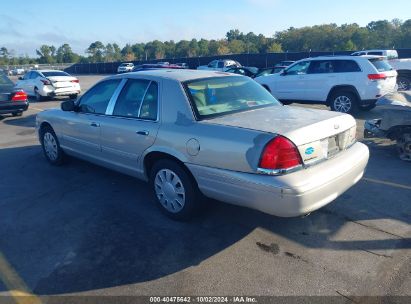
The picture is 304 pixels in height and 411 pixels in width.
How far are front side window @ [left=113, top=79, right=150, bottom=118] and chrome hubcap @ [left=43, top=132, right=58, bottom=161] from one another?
208 cm

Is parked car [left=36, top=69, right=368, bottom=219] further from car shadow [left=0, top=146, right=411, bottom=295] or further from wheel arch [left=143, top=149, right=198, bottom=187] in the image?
car shadow [left=0, top=146, right=411, bottom=295]

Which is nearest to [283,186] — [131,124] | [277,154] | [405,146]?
[277,154]

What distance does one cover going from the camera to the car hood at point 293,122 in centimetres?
338

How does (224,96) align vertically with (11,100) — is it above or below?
above

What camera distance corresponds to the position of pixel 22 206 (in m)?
4.71

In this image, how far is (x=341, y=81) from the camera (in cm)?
1033

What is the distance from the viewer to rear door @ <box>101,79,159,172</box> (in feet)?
13.9

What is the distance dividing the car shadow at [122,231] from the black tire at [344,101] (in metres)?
5.84

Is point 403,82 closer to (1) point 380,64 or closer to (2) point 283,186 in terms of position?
(1) point 380,64

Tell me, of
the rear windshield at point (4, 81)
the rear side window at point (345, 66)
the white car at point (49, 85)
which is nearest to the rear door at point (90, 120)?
the rear side window at point (345, 66)

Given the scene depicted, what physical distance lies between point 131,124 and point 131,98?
0.37 metres

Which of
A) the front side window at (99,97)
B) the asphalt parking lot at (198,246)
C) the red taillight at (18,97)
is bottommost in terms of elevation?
the asphalt parking lot at (198,246)

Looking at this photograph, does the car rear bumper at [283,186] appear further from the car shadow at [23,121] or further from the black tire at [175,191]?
the car shadow at [23,121]

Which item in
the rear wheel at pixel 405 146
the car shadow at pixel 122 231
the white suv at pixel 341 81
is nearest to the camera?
the car shadow at pixel 122 231
